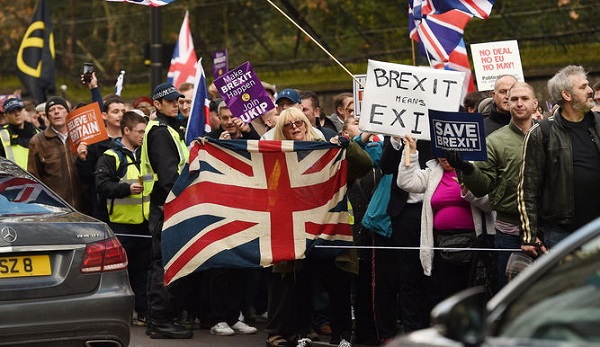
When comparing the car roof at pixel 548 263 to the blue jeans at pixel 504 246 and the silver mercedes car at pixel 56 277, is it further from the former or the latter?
the blue jeans at pixel 504 246

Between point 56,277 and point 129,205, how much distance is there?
435 cm

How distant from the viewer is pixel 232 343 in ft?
38.8

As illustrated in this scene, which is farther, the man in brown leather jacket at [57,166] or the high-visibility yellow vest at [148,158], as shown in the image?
the man in brown leather jacket at [57,166]

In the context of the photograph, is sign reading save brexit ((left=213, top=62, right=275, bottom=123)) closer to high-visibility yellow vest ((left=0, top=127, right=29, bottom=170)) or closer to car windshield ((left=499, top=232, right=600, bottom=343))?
high-visibility yellow vest ((left=0, top=127, right=29, bottom=170))

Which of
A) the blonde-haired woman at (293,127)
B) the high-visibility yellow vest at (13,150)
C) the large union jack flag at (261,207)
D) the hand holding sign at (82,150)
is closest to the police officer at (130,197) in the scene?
the hand holding sign at (82,150)

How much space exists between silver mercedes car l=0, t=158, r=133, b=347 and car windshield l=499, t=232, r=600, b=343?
424 centimetres

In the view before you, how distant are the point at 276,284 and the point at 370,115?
5.61 feet

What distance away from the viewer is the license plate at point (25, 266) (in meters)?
8.33

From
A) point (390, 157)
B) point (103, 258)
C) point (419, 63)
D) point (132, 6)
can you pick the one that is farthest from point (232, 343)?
point (132, 6)

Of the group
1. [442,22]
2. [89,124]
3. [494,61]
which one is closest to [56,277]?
[89,124]

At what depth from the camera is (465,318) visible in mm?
4445

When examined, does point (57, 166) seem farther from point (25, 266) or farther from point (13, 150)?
point (25, 266)

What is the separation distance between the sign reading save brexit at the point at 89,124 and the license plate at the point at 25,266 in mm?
4991

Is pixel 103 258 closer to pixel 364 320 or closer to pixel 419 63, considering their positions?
pixel 364 320
